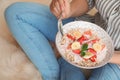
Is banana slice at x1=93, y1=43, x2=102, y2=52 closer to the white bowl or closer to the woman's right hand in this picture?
the white bowl

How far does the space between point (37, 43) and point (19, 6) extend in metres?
0.17

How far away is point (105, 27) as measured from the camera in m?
0.99

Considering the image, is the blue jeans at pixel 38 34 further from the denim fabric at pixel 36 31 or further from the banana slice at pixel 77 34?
the banana slice at pixel 77 34

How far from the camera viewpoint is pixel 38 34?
41.3 inches

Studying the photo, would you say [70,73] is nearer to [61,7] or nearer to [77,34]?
[77,34]

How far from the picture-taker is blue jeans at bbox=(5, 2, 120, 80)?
3.40ft

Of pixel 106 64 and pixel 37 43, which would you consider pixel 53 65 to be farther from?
pixel 106 64

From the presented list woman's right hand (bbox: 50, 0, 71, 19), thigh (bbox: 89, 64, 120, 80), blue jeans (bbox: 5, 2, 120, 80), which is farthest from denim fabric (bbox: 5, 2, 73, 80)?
thigh (bbox: 89, 64, 120, 80)

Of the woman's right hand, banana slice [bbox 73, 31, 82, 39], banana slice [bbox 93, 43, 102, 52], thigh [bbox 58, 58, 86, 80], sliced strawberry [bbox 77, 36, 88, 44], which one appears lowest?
thigh [bbox 58, 58, 86, 80]

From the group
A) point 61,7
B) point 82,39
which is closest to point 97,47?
point 82,39

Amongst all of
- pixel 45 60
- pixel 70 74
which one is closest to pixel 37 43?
pixel 45 60

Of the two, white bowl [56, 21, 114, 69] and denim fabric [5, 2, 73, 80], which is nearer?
white bowl [56, 21, 114, 69]

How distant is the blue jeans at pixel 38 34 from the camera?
1036 mm

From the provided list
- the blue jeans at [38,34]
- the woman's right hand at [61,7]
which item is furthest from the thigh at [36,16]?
the woman's right hand at [61,7]
